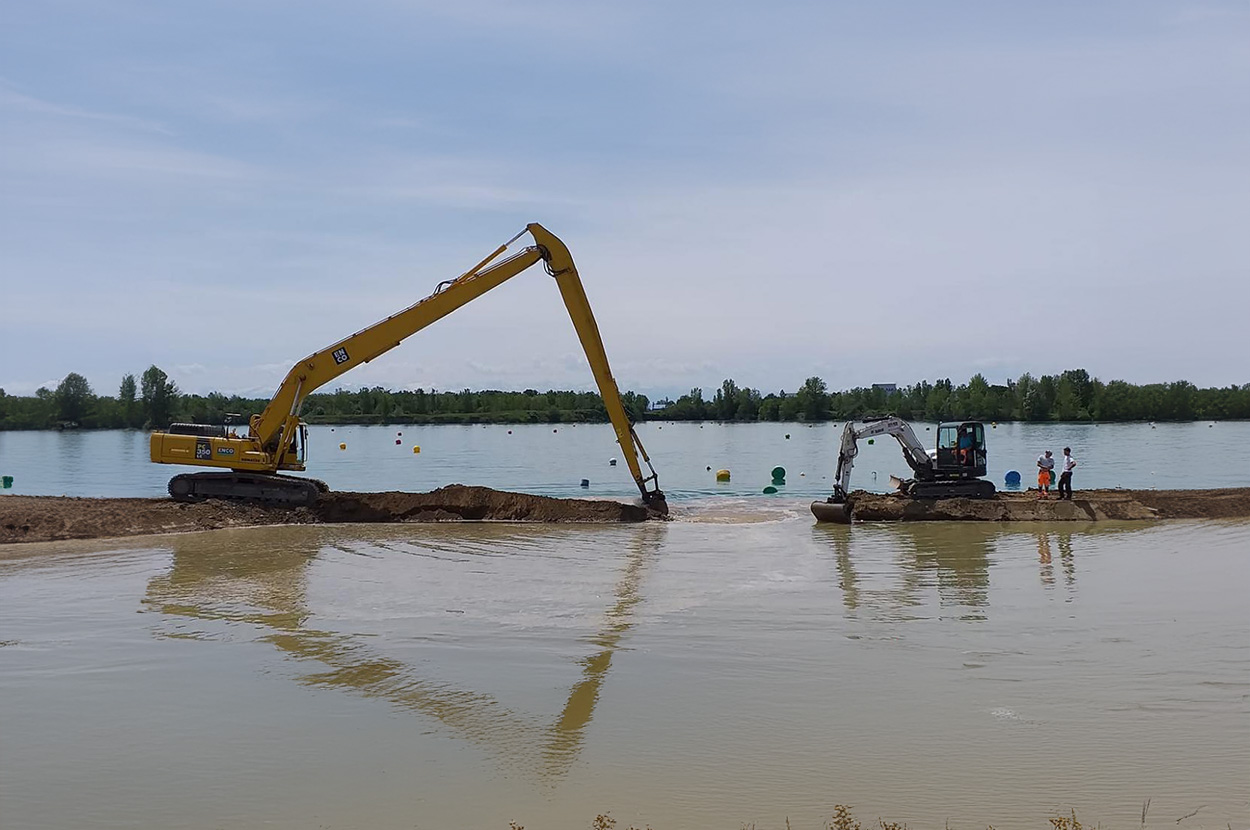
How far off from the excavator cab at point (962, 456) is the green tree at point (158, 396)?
106 metres

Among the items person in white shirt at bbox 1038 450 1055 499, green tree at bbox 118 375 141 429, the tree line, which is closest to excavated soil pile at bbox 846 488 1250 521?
person in white shirt at bbox 1038 450 1055 499

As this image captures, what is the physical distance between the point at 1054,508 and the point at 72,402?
426ft

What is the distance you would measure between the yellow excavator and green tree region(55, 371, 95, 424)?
115177 mm

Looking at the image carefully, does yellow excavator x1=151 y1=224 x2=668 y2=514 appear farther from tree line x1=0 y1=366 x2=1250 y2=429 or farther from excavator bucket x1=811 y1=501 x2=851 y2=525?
tree line x1=0 y1=366 x2=1250 y2=429

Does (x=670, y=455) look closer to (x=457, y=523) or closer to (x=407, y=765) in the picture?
(x=457, y=523)

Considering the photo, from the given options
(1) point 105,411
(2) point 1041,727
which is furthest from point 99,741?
(1) point 105,411

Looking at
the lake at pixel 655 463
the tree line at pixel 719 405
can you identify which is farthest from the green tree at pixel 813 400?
the lake at pixel 655 463

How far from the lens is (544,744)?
7.99 m

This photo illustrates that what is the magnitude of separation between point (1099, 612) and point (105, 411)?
444 ft

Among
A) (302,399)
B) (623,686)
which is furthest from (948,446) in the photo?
(623,686)

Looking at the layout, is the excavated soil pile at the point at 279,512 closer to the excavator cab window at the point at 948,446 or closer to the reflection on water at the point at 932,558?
the reflection on water at the point at 932,558

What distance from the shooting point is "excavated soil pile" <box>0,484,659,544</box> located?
22.9 meters

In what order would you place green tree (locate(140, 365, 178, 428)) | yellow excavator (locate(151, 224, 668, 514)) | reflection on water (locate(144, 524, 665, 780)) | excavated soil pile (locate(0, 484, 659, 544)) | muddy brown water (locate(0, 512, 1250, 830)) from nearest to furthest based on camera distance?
muddy brown water (locate(0, 512, 1250, 830)), reflection on water (locate(144, 524, 665, 780)), excavated soil pile (locate(0, 484, 659, 544)), yellow excavator (locate(151, 224, 668, 514)), green tree (locate(140, 365, 178, 428))

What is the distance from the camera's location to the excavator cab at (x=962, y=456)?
27141mm
